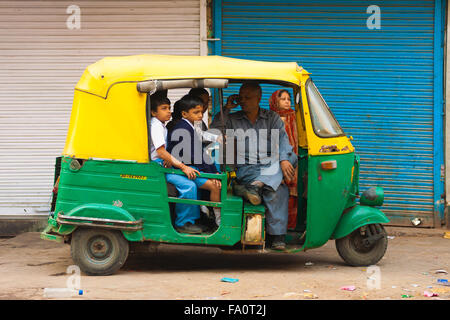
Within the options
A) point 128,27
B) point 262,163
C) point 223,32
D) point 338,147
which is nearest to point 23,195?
point 128,27

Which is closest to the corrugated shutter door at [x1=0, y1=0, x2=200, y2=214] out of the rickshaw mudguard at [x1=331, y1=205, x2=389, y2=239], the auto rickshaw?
the auto rickshaw

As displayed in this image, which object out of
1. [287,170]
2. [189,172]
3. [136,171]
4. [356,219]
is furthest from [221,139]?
[356,219]

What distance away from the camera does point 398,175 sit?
919 cm

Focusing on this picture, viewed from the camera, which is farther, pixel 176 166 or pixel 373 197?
pixel 373 197

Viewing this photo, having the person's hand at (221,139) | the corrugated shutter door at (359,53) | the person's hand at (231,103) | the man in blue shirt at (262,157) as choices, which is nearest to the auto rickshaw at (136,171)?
the man in blue shirt at (262,157)

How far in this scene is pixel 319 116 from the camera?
20.8 feet

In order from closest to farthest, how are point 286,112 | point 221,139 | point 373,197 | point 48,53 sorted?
point 221,139 < point 373,197 < point 286,112 < point 48,53

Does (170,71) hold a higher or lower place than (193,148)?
higher

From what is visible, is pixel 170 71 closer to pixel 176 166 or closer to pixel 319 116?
pixel 176 166

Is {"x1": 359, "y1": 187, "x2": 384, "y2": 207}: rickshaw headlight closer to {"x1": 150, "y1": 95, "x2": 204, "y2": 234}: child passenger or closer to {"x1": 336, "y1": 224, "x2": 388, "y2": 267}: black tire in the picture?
{"x1": 336, "y1": 224, "x2": 388, "y2": 267}: black tire

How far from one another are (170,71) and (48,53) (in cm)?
364

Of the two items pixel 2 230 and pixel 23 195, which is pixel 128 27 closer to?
pixel 23 195

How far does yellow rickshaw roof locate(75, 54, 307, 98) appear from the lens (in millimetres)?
6102

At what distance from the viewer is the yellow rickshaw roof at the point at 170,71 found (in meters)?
6.10
